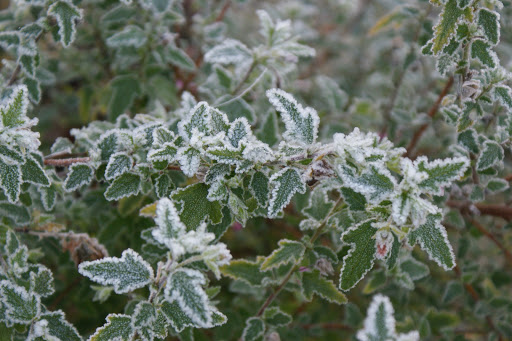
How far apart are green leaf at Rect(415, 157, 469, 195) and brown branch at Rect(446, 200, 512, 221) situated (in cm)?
77

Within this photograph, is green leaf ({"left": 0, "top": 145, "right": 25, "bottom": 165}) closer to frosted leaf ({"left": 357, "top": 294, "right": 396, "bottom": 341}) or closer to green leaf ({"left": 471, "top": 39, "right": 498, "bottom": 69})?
frosted leaf ({"left": 357, "top": 294, "right": 396, "bottom": 341})

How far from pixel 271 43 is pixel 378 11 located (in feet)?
6.64

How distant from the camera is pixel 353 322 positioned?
2.10 metres

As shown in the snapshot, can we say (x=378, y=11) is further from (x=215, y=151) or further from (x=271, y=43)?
(x=215, y=151)

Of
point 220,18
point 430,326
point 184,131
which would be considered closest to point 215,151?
point 184,131

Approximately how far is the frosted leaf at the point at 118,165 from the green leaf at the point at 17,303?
40 centimetres

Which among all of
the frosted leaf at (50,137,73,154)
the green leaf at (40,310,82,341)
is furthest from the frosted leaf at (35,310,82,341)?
the frosted leaf at (50,137,73,154)

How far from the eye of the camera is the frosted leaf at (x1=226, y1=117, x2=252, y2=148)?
1.32 metres

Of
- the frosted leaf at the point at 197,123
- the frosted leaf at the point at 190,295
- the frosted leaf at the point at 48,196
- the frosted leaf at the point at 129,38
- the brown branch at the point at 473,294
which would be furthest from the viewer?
the brown branch at the point at 473,294

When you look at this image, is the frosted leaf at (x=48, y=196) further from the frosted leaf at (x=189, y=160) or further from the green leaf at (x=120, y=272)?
the frosted leaf at (x=189, y=160)

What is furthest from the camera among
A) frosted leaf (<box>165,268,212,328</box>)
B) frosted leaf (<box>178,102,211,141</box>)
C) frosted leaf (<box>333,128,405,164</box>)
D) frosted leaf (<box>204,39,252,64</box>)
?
frosted leaf (<box>204,39,252,64</box>)

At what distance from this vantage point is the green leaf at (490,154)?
1602 millimetres

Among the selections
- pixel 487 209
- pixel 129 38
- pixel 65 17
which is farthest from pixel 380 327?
pixel 129 38

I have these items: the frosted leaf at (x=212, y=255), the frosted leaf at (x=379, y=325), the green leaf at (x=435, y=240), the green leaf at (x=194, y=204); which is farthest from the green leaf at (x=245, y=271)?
the frosted leaf at (x=379, y=325)
